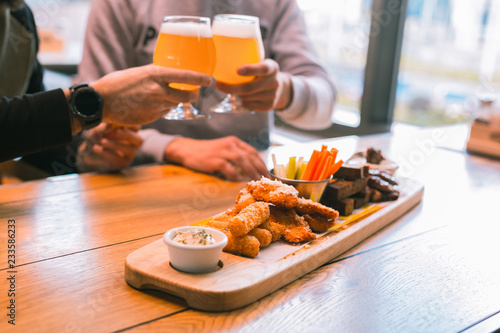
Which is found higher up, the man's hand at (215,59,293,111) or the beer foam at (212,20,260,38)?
the beer foam at (212,20,260,38)

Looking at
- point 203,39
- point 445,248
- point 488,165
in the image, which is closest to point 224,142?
point 203,39

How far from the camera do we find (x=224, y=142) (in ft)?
5.71

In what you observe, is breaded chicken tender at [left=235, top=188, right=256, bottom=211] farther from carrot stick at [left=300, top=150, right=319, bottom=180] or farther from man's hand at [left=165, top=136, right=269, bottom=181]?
man's hand at [left=165, top=136, right=269, bottom=181]

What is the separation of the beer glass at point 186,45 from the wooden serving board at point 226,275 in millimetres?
529

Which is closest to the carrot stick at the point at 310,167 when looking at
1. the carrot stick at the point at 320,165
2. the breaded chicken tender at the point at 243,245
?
the carrot stick at the point at 320,165

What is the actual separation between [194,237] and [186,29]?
→ 2.05ft

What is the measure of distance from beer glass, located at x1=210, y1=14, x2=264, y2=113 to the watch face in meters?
0.38

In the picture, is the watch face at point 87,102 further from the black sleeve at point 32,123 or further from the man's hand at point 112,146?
the man's hand at point 112,146

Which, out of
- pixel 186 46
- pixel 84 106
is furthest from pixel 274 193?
pixel 84 106

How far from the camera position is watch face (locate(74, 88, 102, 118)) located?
4.23 feet

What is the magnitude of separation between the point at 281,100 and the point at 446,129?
4.57 ft

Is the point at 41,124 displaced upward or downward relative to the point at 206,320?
upward

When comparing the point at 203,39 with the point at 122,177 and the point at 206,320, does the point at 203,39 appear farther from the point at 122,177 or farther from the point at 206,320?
the point at 206,320

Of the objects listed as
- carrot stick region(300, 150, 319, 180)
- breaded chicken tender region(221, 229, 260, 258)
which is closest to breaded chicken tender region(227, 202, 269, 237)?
breaded chicken tender region(221, 229, 260, 258)
